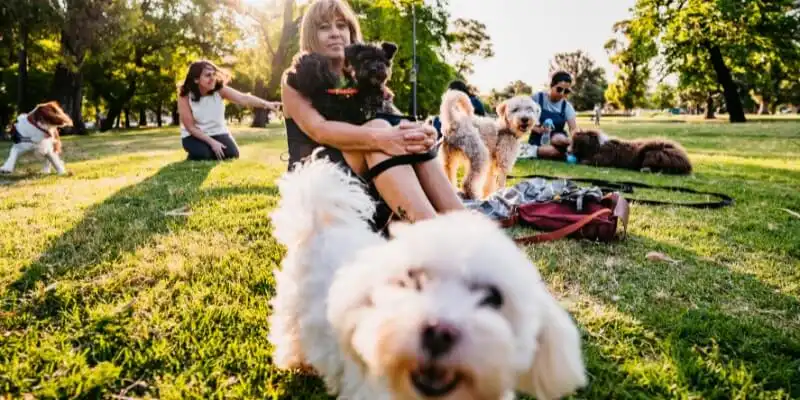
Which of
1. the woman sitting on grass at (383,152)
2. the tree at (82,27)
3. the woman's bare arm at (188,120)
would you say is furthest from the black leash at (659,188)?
the tree at (82,27)

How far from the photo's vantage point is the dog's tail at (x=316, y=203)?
2.28 m

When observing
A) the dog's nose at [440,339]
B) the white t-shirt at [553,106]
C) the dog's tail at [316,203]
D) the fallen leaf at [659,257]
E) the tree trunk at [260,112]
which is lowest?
the fallen leaf at [659,257]

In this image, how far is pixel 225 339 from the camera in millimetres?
2576

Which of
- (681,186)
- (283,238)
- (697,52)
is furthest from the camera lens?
(697,52)

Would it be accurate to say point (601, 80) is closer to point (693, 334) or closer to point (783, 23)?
point (783, 23)

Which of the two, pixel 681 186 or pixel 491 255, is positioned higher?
pixel 491 255

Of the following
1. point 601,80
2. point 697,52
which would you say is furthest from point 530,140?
point 601,80

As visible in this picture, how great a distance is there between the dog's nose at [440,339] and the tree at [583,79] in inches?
3794

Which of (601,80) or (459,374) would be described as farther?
(601,80)

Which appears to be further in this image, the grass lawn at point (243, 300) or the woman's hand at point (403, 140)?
the woman's hand at point (403, 140)

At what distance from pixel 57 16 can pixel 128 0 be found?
4389 millimetres

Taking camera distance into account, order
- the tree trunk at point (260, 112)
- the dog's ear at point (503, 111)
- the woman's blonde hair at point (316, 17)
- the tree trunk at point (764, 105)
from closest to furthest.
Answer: the woman's blonde hair at point (316, 17) → the dog's ear at point (503, 111) → the tree trunk at point (260, 112) → the tree trunk at point (764, 105)

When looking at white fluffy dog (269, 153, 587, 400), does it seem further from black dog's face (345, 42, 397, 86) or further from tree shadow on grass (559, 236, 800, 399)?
black dog's face (345, 42, 397, 86)

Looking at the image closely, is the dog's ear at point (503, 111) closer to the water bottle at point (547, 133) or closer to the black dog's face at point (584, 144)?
the water bottle at point (547, 133)
